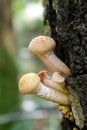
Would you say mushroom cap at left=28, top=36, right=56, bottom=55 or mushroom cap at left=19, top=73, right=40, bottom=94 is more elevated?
mushroom cap at left=28, top=36, right=56, bottom=55

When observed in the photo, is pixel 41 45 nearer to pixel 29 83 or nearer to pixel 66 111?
pixel 29 83

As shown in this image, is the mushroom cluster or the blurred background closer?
the mushroom cluster

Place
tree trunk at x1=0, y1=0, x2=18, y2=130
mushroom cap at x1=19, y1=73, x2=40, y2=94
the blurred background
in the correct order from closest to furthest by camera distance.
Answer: mushroom cap at x1=19, y1=73, x2=40, y2=94 < the blurred background < tree trunk at x1=0, y1=0, x2=18, y2=130

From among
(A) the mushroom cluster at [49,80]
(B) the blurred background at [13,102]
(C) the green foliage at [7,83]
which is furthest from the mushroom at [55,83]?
(C) the green foliage at [7,83]

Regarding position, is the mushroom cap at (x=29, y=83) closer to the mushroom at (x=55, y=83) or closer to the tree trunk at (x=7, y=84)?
the mushroom at (x=55, y=83)

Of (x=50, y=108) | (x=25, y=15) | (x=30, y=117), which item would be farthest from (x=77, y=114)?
(x=25, y=15)

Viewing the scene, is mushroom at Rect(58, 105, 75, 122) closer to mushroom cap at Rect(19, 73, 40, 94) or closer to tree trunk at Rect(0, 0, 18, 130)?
mushroom cap at Rect(19, 73, 40, 94)

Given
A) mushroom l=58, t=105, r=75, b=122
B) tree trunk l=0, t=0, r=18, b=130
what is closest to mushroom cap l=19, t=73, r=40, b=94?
mushroom l=58, t=105, r=75, b=122

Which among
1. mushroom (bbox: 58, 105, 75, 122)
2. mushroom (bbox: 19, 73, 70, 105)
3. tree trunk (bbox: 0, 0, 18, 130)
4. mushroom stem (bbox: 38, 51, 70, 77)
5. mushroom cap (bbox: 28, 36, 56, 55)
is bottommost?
tree trunk (bbox: 0, 0, 18, 130)
